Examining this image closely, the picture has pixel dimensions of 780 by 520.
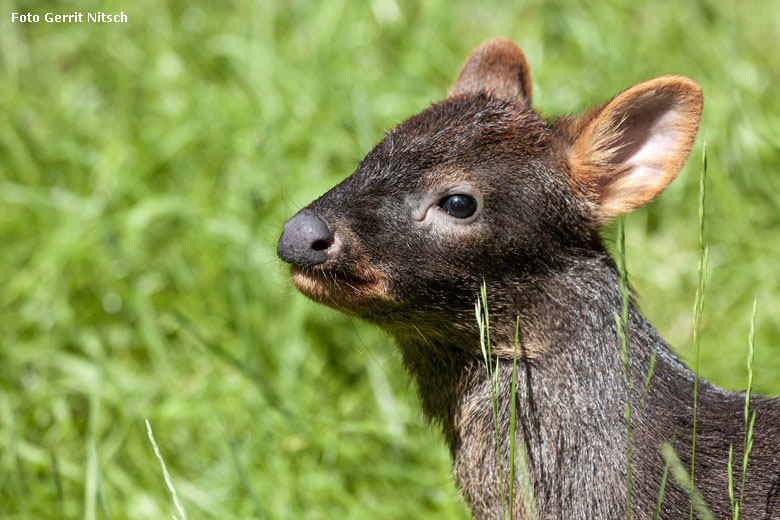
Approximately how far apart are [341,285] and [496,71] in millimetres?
1347

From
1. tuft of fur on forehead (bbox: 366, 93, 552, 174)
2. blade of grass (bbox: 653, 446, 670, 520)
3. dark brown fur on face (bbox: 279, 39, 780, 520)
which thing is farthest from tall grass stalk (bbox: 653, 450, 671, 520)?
tuft of fur on forehead (bbox: 366, 93, 552, 174)

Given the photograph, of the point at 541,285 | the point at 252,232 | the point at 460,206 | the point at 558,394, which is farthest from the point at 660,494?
the point at 252,232

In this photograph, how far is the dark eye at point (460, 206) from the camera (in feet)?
10.3

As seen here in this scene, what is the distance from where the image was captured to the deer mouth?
10.0ft

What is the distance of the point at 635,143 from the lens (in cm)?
335

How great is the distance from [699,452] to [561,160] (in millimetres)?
1065

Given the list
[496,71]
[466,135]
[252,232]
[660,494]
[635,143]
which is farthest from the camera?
[252,232]

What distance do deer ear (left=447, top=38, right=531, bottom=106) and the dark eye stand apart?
0.88 metres

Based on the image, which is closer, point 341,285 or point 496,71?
point 341,285

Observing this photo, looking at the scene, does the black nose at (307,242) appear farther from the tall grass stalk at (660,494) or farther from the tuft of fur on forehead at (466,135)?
the tall grass stalk at (660,494)

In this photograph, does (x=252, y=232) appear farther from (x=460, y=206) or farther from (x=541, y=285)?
(x=541, y=285)

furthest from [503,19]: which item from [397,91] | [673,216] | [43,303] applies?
[43,303]

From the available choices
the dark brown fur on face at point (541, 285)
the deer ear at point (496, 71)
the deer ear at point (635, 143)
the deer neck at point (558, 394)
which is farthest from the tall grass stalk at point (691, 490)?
the deer ear at point (496, 71)

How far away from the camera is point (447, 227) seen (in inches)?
123
